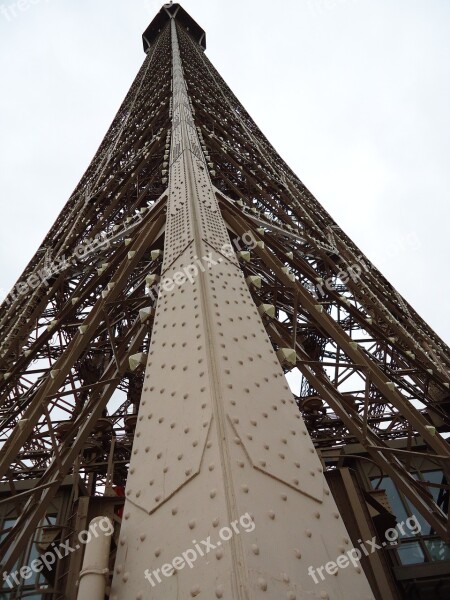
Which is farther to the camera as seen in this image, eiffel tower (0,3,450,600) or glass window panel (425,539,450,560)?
glass window panel (425,539,450,560)

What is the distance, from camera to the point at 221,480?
5.62 ft

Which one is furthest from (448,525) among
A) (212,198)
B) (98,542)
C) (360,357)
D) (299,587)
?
(212,198)

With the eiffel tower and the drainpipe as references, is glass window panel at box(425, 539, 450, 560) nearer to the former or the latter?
the eiffel tower

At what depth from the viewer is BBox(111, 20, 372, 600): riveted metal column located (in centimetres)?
151

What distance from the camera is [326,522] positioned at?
1818 mm

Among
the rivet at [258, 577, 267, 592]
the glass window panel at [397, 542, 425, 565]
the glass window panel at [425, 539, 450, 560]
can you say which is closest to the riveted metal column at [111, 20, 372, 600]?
the rivet at [258, 577, 267, 592]

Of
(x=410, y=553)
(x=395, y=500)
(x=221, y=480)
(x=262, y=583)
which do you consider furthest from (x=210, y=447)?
(x=395, y=500)

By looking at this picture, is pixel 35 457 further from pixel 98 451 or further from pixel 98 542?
pixel 98 542

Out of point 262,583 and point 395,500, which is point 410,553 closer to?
point 395,500

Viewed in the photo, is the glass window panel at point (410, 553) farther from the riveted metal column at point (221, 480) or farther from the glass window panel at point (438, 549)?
the riveted metal column at point (221, 480)

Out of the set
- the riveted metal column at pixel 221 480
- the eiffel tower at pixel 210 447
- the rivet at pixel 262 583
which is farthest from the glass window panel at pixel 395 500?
the rivet at pixel 262 583

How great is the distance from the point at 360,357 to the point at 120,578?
3202 millimetres

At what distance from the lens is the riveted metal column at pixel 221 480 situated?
1.51m

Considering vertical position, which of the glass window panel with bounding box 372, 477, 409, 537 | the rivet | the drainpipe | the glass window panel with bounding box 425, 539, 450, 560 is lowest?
the rivet
